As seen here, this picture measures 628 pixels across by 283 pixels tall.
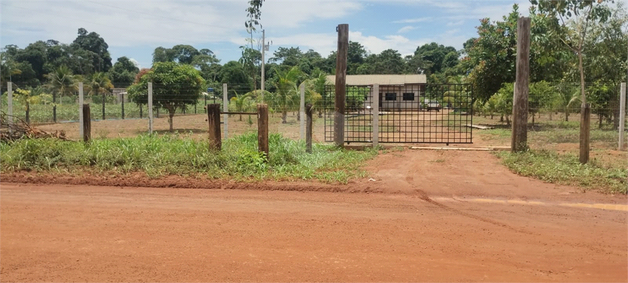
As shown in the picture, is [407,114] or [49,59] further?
[49,59]

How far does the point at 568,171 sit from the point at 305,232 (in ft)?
17.9

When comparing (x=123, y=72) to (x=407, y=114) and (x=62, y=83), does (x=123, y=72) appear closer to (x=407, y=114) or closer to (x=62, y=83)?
(x=62, y=83)

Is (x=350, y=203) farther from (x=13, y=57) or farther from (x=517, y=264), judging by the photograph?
(x=13, y=57)

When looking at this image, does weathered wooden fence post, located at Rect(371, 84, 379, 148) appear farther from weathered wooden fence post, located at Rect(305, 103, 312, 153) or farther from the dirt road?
the dirt road

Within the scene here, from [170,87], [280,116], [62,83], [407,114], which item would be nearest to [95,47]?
[62,83]

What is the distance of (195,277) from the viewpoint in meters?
4.16

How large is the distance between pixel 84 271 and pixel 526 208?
216 inches

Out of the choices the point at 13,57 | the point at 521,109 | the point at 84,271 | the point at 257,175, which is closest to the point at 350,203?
the point at 257,175

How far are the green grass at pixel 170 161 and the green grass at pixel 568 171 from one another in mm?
3066

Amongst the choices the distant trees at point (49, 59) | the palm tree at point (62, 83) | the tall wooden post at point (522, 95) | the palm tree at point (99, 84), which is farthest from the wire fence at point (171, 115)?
the distant trees at point (49, 59)

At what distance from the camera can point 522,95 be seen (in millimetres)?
10812

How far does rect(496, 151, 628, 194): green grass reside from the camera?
7637 millimetres

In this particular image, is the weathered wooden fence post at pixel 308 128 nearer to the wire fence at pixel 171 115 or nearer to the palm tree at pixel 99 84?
the wire fence at pixel 171 115

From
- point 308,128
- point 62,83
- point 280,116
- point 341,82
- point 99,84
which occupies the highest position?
point 99,84
